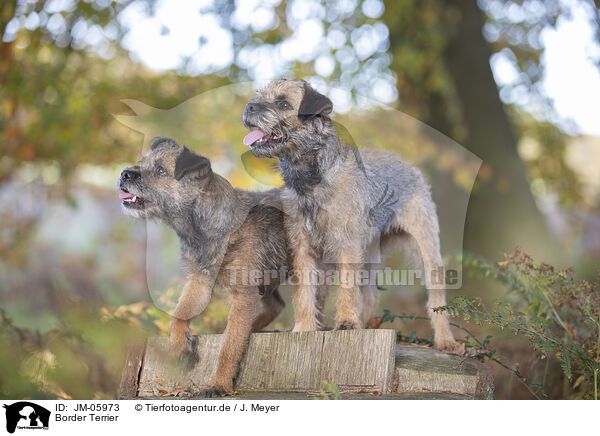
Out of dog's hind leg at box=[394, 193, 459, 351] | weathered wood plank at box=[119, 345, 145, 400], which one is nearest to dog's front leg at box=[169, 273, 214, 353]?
weathered wood plank at box=[119, 345, 145, 400]

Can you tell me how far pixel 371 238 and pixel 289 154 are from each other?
101cm

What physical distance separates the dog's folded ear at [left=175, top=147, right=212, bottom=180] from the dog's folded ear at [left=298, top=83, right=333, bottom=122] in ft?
2.42

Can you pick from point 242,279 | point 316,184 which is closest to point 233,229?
point 242,279

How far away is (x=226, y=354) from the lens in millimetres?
4094

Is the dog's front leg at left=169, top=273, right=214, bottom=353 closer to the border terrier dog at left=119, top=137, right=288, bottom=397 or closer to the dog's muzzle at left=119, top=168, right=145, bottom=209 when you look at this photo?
the border terrier dog at left=119, top=137, right=288, bottom=397

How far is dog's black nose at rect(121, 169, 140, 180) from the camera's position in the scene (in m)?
3.65

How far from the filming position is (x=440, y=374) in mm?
4082

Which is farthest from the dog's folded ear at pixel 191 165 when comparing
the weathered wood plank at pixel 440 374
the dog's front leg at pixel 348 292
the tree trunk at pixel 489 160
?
the tree trunk at pixel 489 160

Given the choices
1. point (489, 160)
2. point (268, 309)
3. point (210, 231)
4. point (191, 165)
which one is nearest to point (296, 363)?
point (268, 309)

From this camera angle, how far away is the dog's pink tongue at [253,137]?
11.5 ft

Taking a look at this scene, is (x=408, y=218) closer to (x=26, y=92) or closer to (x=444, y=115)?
(x=444, y=115)

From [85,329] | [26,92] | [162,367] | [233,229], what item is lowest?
[162,367]

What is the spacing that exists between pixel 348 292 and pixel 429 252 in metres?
0.92
